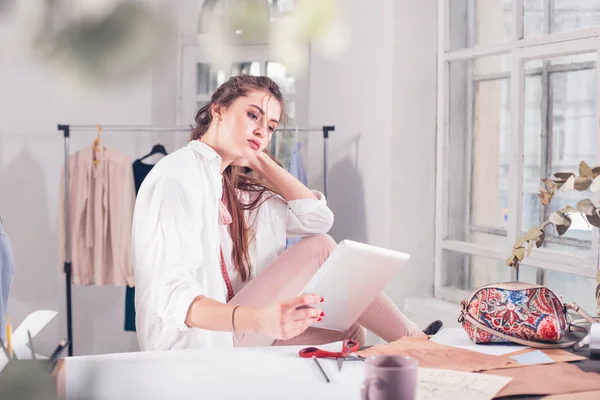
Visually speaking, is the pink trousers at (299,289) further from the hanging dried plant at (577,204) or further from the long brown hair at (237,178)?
the hanging dried plant at (577,204)

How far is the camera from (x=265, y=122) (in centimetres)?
196

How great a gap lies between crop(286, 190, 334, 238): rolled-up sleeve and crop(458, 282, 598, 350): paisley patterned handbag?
0.79 meters

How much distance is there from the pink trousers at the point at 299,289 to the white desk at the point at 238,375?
1.66 feet

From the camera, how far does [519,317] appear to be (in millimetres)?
1371

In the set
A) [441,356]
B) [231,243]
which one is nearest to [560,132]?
[231,243]

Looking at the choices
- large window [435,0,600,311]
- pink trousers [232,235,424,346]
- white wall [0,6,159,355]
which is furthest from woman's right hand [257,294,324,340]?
white wall [0,6,159,355]

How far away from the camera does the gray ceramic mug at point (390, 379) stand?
0.98 metres

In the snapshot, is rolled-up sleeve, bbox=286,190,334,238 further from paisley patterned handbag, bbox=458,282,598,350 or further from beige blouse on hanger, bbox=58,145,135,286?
beige blouse on hanger, bbox=58,145,135,286

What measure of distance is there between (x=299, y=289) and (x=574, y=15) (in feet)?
3.75

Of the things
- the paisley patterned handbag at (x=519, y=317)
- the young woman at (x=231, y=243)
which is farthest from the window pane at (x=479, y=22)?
the paisley patterned handbag at (x=519, y=317)

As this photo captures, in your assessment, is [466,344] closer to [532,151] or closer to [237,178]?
[237,178]

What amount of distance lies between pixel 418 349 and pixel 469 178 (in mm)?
1516

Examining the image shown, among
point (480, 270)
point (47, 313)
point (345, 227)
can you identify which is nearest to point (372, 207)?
point (345, 227)

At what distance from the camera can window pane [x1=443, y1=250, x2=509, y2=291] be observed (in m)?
2.66
